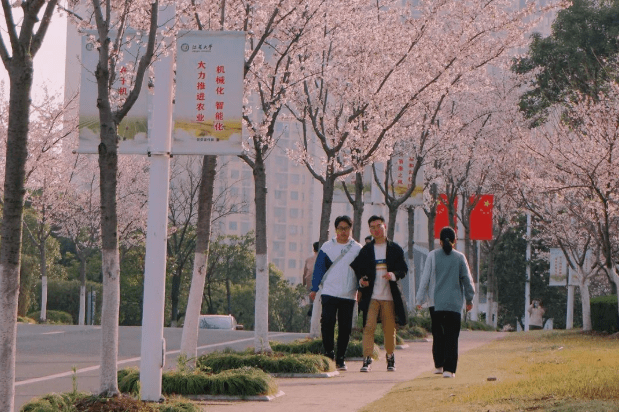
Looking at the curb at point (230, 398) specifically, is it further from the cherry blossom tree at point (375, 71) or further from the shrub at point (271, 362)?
the cherry blossom tree at point (375, 71)

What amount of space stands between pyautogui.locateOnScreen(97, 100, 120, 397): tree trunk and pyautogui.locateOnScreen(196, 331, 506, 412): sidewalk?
56.1 inches

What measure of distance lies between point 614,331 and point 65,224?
26.2 m

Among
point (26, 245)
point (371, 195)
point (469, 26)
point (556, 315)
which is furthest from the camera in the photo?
point (556, 315)

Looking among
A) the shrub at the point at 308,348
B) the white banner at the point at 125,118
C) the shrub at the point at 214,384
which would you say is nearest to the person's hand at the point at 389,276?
the shrub at the point at 308,348

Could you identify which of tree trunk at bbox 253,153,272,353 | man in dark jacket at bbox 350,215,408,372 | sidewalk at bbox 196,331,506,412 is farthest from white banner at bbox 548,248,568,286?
man in dark jacket at bbox 350,215,408,372

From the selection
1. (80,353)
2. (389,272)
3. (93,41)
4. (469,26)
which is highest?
(469,26)

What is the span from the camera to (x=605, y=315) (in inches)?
1070

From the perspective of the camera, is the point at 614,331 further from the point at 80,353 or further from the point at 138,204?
the point at 138,204

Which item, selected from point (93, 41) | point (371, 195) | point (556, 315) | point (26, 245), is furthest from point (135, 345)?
point (556, 315)

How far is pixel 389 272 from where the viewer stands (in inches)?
541

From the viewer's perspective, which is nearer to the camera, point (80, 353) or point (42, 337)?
point (80, 353)

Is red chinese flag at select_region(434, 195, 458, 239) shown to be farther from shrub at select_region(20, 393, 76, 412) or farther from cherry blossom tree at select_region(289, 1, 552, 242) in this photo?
shrub at select_region(20, 393, 76, 412)

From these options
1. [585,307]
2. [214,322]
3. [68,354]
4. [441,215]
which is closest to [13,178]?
Result: [68,354]

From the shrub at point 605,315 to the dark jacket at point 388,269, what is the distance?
14172mm
